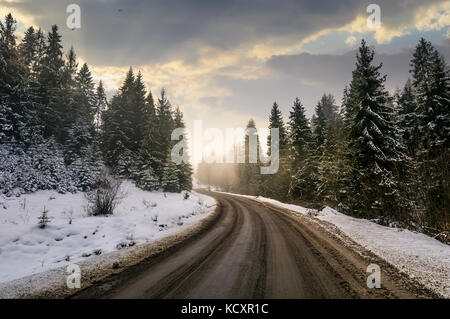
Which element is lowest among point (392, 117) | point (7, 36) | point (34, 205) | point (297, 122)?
point (34, 205)

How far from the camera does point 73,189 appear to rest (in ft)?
60.8

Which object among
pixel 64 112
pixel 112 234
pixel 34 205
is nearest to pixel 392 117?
pixel 112 234

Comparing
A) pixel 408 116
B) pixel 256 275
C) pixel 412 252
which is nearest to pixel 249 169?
pixel 408 116

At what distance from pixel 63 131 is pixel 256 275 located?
31442 mm

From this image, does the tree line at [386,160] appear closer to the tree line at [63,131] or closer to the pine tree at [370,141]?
the pine tree at [370,141]

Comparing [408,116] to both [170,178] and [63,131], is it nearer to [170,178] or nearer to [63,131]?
[170,178]

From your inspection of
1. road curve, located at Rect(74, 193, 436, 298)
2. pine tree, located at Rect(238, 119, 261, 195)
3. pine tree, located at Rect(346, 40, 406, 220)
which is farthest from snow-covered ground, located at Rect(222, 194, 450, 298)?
pine tree, located at Rect(238, 119, 261, 195)

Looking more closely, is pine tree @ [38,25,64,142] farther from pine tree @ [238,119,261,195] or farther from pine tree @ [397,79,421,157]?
pine tree @ [397,79,421,157]

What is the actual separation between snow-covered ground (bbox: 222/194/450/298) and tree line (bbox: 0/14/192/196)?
821 inches

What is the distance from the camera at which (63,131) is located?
2669 centimetres

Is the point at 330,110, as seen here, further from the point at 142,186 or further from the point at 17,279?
the point at 17,279

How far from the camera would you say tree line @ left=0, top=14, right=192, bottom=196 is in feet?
60.9

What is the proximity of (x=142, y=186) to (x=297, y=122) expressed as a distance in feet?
69.6

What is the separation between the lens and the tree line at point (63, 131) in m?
18.6
